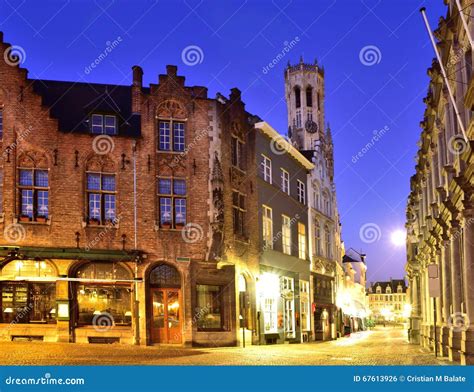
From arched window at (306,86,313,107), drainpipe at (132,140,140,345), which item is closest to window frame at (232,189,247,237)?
drainpipe at (132,140,140,345)

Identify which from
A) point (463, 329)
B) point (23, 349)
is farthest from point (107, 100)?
point (463, 329)

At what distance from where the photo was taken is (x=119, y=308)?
1286 inches

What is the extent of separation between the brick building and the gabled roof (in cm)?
7

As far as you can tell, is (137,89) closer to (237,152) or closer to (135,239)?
(237,152)

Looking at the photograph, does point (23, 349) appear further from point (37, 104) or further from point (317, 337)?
point (317, 337)

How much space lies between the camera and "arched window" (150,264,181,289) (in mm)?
33156

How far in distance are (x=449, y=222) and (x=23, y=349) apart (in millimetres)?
15998

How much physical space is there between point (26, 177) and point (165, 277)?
7.93 metres

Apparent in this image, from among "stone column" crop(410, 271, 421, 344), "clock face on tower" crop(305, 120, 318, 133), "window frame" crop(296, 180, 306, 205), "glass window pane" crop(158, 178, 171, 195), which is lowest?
"stone column" crop(410, 271, 421, 344)

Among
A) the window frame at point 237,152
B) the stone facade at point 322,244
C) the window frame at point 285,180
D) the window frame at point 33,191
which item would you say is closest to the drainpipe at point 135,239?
the window frame at point 33,191

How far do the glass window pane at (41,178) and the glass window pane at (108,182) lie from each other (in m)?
2.64

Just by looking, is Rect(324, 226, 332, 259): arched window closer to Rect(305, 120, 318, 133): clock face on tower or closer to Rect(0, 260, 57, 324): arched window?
Rect(0, 260, 57, 324): arched window

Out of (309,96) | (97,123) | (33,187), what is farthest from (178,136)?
(309,96)

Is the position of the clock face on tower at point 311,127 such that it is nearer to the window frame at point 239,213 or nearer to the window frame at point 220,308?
the window frame at point 239,213
